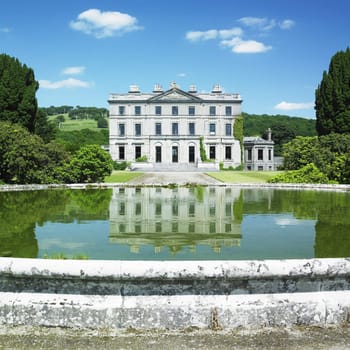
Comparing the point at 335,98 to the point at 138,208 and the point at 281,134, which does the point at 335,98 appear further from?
the point at 138,208

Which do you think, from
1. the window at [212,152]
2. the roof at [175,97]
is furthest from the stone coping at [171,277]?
the window at [212,152]

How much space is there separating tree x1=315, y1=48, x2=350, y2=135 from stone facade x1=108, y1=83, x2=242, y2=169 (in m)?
17.5

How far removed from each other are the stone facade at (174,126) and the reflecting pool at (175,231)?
48.2 metres

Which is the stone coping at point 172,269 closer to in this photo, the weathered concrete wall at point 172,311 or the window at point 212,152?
the weathered concrete wall at point 172,311

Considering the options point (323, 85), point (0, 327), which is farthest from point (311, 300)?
point (323, 85)

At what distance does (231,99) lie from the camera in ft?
200

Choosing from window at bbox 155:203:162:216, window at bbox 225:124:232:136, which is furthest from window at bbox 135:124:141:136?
Answer: window at bbox 155:203:162:216

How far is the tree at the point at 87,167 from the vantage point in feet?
83.0

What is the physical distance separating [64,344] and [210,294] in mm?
1262

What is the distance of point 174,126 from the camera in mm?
61656

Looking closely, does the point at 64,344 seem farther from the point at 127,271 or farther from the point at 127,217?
the point at 127,217

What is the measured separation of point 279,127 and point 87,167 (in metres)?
59.7

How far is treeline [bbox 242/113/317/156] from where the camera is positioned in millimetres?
78812

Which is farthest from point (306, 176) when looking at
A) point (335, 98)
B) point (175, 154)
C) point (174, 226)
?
point (175, 154)
